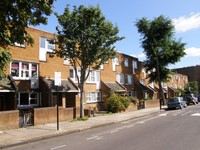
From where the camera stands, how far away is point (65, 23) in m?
22.0

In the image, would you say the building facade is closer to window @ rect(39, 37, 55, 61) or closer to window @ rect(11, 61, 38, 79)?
window @ rect(39, 37, 55, 61)

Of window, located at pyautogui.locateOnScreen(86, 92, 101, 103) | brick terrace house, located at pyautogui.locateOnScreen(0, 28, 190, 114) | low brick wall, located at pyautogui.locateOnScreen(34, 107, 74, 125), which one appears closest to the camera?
low brick wall, located at pyautogui.locateOnScreen(34, 107, 74, 125)

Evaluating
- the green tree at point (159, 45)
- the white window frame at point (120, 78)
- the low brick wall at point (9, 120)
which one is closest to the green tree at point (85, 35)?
the low brick wall at point (9, 120)

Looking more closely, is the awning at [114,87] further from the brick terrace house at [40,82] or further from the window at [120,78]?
the window at [120,78]

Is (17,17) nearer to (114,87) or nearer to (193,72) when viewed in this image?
(114,87)

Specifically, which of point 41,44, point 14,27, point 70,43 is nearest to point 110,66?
point 41,44

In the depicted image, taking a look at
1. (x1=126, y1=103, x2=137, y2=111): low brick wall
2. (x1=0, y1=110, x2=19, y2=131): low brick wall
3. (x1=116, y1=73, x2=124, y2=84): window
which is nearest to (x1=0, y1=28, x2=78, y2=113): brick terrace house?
(x1=0, y1=110, x2=19, y2=131): low brick wall

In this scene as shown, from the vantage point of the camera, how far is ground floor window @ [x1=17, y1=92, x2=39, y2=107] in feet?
79.0

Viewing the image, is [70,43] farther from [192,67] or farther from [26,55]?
[192,67]

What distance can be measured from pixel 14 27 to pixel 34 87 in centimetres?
1470

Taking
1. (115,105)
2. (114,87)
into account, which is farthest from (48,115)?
(114,87)

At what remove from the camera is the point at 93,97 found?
1334 inches

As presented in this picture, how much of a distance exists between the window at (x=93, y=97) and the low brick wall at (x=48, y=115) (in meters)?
11.2

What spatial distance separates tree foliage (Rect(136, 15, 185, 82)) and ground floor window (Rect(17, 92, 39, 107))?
84.1 feet
